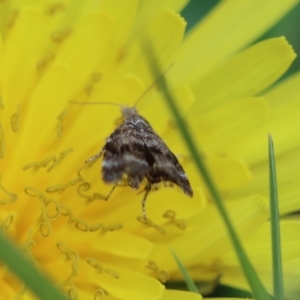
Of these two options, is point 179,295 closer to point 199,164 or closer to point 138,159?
point 138,159

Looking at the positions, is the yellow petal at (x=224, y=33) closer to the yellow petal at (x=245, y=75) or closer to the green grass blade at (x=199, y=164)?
the yellow petal at (x=245, y=75)

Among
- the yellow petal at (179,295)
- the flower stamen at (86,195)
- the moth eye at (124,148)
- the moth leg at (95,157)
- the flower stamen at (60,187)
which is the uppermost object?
the moth eye at (124,148)

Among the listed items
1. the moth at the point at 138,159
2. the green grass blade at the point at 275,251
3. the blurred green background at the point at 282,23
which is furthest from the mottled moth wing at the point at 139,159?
the blurred green background at the point at 282,23

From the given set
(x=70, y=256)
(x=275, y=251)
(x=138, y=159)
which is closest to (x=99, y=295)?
(x=70, y=256)

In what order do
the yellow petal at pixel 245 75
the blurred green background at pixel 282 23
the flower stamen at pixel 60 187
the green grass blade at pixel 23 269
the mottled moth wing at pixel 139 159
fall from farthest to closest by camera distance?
the blurred green background at pixel 282 23 → the yellow petal at pixel 245 75 → the flower stamen at pixel 60 187 → the mottled moth wing at pixel 139 159 → the green grass blade at pixel 23 269

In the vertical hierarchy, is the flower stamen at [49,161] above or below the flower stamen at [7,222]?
above

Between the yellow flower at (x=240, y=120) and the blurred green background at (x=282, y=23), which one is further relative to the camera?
the blurred green background at (x=282, y=23)

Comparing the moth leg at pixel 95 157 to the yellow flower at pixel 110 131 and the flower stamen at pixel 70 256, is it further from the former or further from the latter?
the flower stamen at pixel 70 256

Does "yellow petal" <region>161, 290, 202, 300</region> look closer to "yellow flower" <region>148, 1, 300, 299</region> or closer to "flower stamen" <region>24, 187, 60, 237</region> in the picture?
Result: "yellow flower" <region>148, 1, 300, 299</region>

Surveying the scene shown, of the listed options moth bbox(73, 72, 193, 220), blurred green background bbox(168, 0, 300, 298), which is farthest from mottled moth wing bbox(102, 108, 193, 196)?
blurred green background bbox(168, 0, 300, 298)

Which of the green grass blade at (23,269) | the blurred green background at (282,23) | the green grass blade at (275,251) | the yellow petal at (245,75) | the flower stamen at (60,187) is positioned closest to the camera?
the green grass blade at (23,269)
